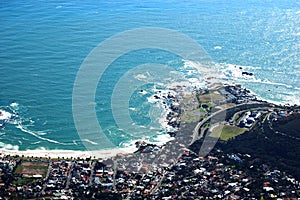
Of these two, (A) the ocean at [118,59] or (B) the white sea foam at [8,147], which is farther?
(A) the ocean at [118,59]

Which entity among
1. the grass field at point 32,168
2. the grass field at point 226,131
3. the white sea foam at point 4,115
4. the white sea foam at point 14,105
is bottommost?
the grass field at point 32,168

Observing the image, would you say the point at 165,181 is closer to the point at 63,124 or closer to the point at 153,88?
the point at 63,124

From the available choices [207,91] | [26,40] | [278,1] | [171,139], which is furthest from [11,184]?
[278,1]

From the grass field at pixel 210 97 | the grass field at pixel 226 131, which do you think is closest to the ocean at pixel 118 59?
the grass field at pixel 210 97

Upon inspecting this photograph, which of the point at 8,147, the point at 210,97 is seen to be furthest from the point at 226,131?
the point at 8,147

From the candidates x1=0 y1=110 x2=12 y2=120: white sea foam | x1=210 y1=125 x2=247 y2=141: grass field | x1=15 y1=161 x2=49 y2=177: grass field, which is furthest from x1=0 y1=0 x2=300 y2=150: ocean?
x1=210 y1=125 x2=247 y2=141: grass field

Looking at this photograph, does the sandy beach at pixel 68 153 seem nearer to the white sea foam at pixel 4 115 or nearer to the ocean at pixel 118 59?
the ocean at pixel 118 59
